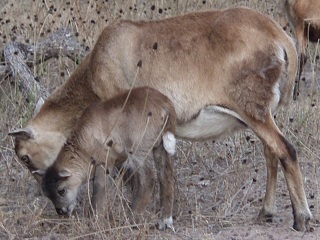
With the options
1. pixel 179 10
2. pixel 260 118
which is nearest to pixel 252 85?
pixel 260 118

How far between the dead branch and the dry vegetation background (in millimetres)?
167

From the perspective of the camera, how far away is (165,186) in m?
7.21

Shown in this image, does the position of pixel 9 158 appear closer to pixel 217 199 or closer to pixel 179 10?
pixel 217 199

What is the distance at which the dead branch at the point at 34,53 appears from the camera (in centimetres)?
960

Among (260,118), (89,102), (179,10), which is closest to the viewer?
(260,118)

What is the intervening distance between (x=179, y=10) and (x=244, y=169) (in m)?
3.80

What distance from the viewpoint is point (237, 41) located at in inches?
287

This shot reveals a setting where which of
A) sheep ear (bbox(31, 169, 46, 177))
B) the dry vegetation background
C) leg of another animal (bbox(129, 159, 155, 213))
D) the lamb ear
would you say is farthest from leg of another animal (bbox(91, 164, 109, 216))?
the lamb ear

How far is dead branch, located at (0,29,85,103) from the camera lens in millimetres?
9602

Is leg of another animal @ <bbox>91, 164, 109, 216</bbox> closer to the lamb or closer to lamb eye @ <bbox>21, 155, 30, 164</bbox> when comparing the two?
the lamb

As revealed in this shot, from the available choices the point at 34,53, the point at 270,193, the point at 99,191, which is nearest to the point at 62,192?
the point at 99,191

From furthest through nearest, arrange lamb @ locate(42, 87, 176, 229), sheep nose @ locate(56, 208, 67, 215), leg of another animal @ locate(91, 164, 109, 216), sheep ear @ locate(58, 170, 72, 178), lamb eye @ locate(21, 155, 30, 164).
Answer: lamb eye @ locate(21, 155, 30, 164) < sheep nose @ locate(56, 208, 67, 215) < sheep ear @ locate(58, 170, 72, 178) < leg of another animal @ locate(91, 164, 109, 216) < lamb @ locate(42, 87, 176, 229)

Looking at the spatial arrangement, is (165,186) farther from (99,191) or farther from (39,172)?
(39,172)

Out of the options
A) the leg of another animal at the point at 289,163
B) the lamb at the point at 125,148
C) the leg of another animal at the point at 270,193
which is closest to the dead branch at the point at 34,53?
the lamb at the point at 125,148
